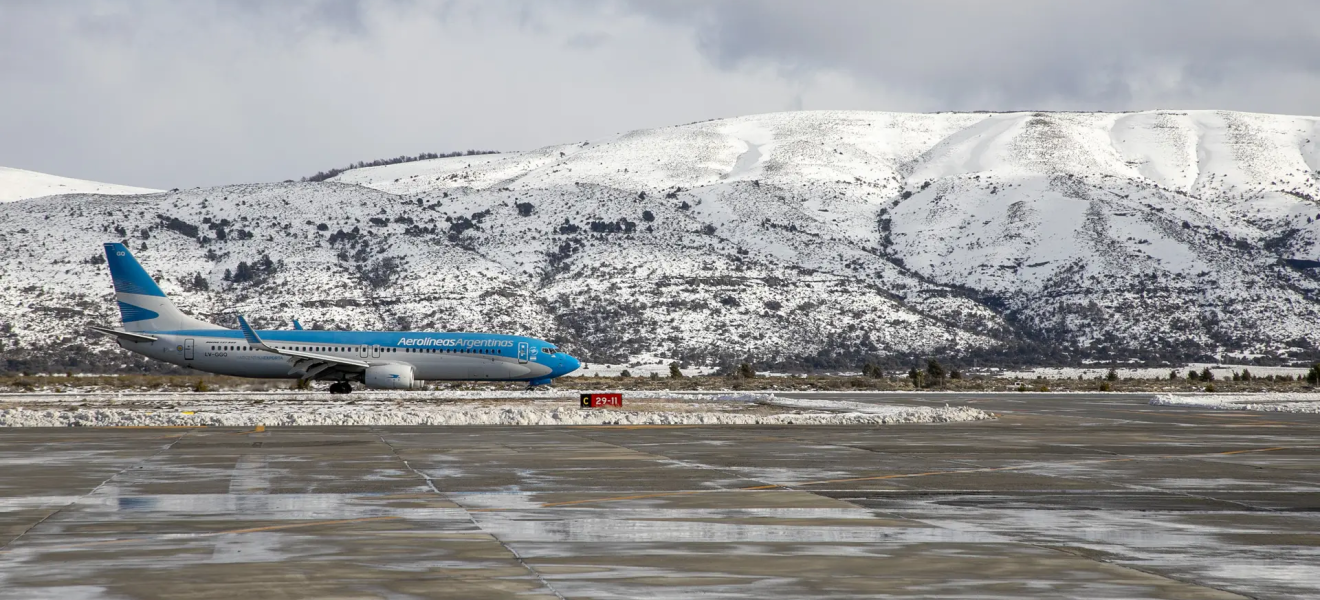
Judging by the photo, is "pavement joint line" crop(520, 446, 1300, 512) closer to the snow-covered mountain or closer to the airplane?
the airplane

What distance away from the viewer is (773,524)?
1348cm

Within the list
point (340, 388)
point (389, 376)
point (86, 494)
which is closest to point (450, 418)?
point (86, 494)

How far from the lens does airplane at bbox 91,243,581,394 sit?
56375mm

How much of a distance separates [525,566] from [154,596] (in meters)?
2.72

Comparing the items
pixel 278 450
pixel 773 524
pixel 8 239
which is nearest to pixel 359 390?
pixel 278 450

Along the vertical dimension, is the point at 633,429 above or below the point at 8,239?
below

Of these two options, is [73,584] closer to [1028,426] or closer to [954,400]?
[1028,426]

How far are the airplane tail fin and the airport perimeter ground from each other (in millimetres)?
34043

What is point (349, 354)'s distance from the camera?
5700cm

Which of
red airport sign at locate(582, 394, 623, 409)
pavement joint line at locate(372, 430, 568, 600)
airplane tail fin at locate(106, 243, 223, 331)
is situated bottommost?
pavement joint line at locate(372, 430, 568, 600)

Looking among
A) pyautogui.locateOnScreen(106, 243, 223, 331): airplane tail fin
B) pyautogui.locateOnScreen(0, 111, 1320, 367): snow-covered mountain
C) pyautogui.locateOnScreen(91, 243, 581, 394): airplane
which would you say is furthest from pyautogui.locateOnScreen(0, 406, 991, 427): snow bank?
pyautogui.locateOnScreen(0, 111, 1320, 367): snow-covered mountain

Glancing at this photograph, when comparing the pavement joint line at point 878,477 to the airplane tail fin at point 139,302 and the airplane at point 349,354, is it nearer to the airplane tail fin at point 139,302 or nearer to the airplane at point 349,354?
the airplane at point 349,354

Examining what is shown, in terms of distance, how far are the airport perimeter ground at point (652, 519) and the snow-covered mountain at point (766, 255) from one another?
8327 cm

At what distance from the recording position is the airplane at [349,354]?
56375 mm
